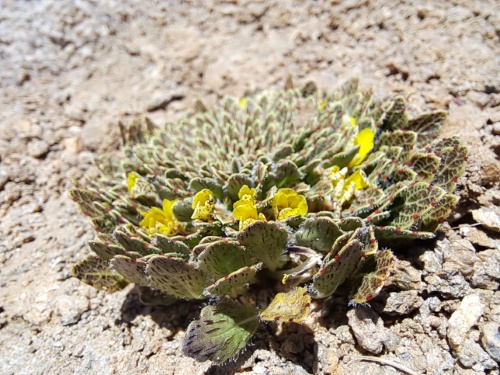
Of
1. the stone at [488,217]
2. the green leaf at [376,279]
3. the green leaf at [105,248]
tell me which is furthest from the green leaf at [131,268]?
the stone at [488,217]

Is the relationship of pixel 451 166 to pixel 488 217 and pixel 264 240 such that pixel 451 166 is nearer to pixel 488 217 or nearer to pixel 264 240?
pixel 488 217

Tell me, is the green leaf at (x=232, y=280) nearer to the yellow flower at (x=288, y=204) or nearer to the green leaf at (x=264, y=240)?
the green leaf at (x=264, y=240)

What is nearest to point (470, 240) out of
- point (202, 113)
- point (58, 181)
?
point (202, 113)

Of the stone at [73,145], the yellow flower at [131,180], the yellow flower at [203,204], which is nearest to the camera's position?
the yellow flower at [203,204]

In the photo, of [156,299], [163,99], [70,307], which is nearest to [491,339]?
[156,299]

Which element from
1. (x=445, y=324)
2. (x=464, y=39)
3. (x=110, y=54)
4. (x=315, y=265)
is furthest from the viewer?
(x=110, y=54)

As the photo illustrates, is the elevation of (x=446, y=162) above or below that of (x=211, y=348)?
above

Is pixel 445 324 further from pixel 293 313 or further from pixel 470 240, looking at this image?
pixel 293 313
